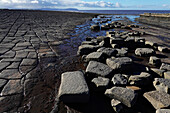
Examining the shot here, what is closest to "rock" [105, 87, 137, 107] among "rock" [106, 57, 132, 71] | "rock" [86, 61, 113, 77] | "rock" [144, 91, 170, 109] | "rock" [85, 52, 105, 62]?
"rock" [144, 91, 170, 109]

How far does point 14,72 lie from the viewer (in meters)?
2.87

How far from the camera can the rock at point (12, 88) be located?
7.33ft

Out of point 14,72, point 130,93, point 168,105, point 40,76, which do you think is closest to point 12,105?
point 40,76

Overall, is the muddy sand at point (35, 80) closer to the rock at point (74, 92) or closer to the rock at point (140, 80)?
the rock at point (74, 92)

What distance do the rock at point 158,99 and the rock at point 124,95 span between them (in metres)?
0.33

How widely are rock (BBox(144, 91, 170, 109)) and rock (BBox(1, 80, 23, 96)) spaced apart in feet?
7.89

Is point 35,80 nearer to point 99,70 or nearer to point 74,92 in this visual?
point 74,92

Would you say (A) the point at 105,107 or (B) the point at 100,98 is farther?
(B) the point at 100,98

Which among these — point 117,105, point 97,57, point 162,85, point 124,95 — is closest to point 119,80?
point 124,95

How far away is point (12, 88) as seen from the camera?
91.7 inches

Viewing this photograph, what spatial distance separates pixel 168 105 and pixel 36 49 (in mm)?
4212

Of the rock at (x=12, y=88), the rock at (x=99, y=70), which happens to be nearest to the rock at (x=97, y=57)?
the rock at (x=99, y=70)

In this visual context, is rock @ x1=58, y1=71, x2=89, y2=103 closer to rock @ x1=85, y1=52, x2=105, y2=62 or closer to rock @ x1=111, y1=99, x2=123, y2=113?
rock @ x1=111, y1=99, x2=123, y2=113

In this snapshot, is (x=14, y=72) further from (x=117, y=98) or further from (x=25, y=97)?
(x=117, y=98)
